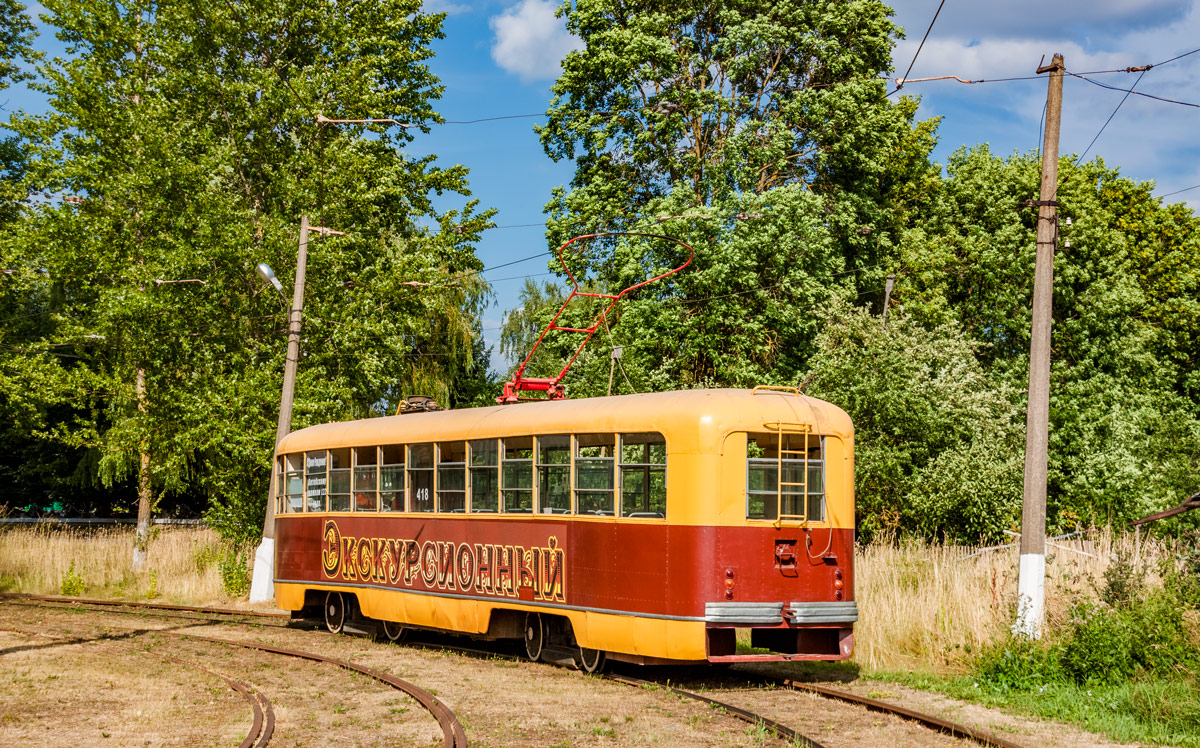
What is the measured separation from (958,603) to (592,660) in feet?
13.4

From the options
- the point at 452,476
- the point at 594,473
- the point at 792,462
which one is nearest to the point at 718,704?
the point at 792,462

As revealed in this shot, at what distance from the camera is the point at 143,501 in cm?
2923

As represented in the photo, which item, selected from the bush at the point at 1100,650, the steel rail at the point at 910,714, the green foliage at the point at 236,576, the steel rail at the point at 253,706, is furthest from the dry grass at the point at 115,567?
the bush at the point at 1100,650

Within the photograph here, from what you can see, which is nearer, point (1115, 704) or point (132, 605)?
point (1115, 704)

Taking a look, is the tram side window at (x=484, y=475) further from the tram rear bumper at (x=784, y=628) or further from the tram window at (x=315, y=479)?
the tram window at (x=315, y=479)

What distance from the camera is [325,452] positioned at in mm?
18047

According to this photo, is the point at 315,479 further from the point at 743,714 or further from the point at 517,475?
the point at 743,714

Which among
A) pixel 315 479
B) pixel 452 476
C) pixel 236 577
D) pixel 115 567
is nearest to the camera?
pixel 452 476

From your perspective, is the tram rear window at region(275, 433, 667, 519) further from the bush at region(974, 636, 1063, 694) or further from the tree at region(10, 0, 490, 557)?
the tree at region(10, 0, 490, 557)

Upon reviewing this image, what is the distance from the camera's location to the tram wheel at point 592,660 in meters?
12.8

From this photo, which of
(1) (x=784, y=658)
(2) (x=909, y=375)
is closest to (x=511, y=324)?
(2) (x=909, y=375)

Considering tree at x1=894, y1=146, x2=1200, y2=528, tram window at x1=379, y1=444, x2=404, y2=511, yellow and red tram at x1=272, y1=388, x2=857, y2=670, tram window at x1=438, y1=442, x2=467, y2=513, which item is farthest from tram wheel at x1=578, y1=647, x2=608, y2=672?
tree at x1=894, y1=146, x2=1200, y2=528

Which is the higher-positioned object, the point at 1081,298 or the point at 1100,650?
the point at 1081,298

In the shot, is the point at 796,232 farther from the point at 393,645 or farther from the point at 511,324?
the point at 511,324
